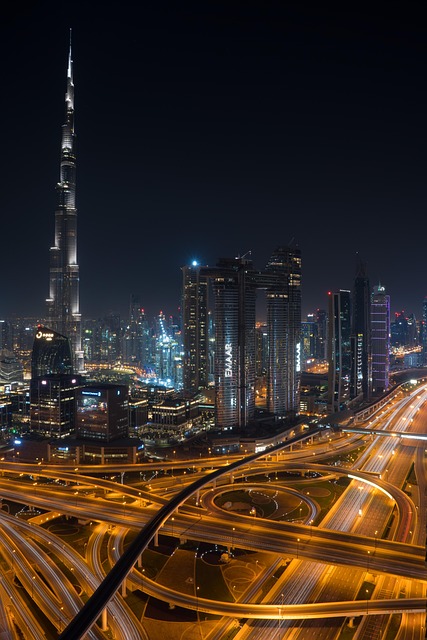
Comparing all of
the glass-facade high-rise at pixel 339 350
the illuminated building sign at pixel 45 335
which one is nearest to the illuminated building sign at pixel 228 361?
the glass-facade high-rise at pixel 339 350

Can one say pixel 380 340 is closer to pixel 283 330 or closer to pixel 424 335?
pixel 283 330

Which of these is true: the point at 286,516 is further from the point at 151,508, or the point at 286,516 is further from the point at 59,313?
the point at 59,313

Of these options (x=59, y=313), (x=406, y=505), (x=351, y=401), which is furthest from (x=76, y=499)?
(x=59, y=313)

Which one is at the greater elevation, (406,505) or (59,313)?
(59,313)

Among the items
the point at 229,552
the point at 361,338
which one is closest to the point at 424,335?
the point at 361,338

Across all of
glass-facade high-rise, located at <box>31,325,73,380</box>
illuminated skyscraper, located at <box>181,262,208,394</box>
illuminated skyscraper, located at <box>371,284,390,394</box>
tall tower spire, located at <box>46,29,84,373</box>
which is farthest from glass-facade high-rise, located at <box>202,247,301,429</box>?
tall tower spire, located at <box>46,29,84,373</box>
